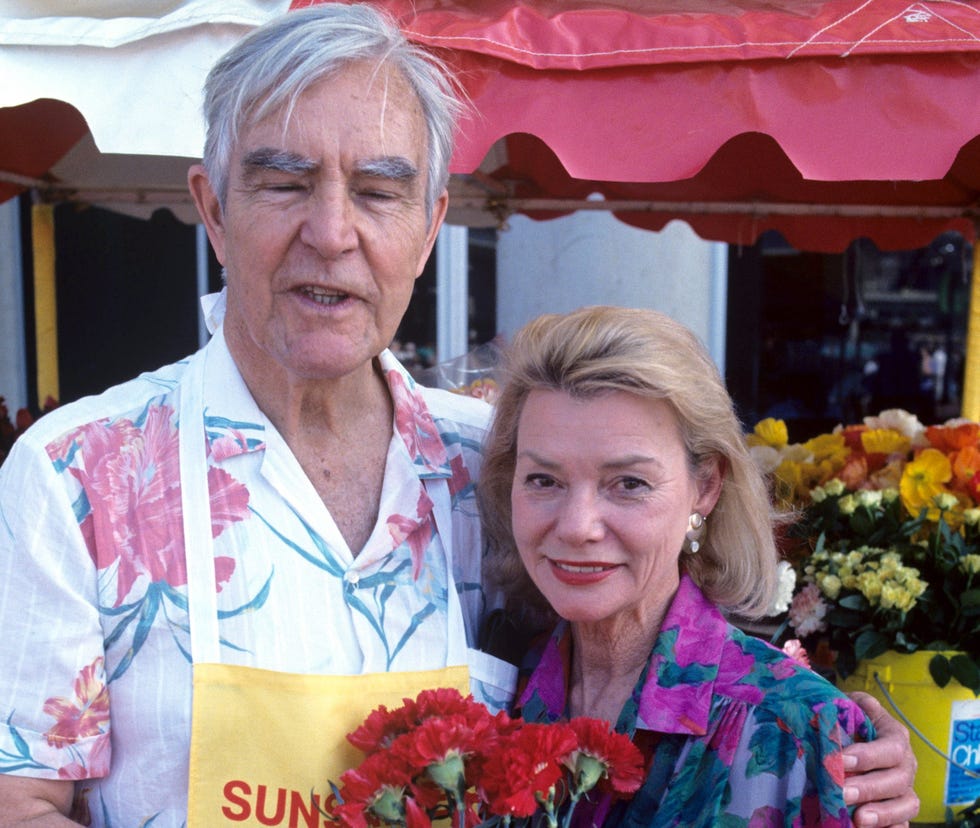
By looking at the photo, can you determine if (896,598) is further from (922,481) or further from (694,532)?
(694,532)

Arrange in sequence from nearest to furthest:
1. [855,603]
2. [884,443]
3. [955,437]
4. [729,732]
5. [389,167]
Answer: [729,732], [389,167], [855,603], [955,437], [884,443]

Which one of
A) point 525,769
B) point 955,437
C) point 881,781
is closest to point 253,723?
point 525,769

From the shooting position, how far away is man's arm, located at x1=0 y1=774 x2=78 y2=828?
1278 millimetres

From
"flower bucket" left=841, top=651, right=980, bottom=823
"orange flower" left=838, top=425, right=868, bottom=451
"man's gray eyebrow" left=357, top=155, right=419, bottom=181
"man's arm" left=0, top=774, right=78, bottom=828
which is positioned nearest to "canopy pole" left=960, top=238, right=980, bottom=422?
"orange flower" left=838, top=425, right=868, bottom=451

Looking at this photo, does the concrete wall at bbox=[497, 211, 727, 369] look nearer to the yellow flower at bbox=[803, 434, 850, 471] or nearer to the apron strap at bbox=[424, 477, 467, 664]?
the yellow flower at bbox=[803, 434, 850, 471]

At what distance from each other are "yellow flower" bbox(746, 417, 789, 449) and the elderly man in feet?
5.50

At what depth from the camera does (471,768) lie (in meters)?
1.12

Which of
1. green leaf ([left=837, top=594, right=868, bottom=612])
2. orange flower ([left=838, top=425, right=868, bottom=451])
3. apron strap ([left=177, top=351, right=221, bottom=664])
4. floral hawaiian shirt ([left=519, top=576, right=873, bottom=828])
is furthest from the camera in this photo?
orange flower ([left=838, top=425, right=868, bottom=451])

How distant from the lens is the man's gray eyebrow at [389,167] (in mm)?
1438

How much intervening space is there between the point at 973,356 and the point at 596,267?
99.9 inches

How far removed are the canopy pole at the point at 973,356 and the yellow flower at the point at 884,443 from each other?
1.81ft

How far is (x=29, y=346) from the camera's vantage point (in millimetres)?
6062

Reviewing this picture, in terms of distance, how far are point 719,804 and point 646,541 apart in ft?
1.19

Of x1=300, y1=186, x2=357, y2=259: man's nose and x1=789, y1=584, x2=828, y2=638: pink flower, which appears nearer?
x1=300, y1=186, x2=357, y2=259: man's nose
